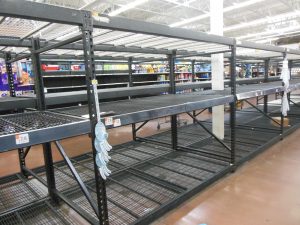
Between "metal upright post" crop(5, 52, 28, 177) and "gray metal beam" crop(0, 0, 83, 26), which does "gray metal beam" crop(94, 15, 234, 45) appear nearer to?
"gray metal beam" crop(0, 0, 83, 26)

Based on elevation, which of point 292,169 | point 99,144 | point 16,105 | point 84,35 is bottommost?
point 292,169

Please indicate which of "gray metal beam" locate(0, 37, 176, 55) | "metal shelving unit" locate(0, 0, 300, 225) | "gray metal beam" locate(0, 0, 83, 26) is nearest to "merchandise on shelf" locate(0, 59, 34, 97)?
"metal shelving unit" locate(0, 0, 300, 225)

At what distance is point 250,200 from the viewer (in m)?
2.36

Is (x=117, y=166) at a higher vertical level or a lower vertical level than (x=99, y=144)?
lower

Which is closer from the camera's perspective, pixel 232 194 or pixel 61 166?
pixel 232 194

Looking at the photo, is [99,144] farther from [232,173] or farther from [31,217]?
[232,173]

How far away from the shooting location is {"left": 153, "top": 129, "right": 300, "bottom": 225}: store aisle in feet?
6.75

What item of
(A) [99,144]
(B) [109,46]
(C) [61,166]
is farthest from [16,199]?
(B) [109,46]

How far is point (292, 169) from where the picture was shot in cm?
305

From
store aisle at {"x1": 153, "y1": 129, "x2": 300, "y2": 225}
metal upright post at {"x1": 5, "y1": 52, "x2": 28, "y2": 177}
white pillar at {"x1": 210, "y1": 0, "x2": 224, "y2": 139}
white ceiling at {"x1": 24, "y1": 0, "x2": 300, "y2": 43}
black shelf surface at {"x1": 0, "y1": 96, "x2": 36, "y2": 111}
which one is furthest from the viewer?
white ceiling at {"x1": 24, "y1": 0, "x2": 300, "y2": 43}

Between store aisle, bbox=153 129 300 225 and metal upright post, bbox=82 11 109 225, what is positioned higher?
metal upright post, bbox=82 11 109 225

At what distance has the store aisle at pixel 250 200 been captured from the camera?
206 centimetres

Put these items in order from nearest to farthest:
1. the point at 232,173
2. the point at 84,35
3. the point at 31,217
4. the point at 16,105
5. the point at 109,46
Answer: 1. the point at 84,35
2. the point at 31,217
3. the point at 16,105
4. the point at 109,46
5. the point at 232,173

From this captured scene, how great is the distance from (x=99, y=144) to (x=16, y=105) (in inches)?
54.4
